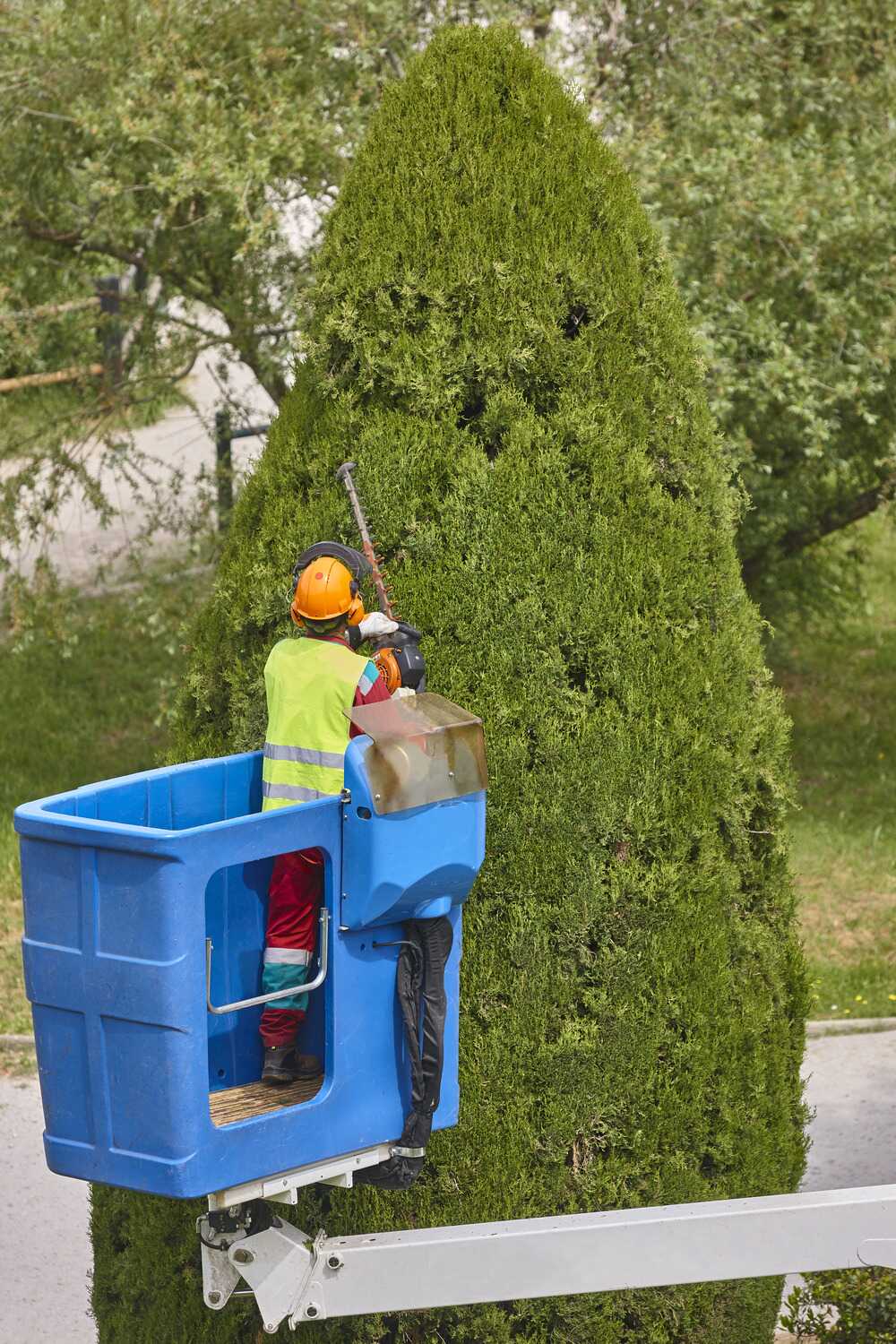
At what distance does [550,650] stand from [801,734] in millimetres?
11183

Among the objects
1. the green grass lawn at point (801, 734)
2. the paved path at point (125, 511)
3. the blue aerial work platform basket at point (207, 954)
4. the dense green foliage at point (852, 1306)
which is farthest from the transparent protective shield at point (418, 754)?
the paved path at point (125, 511)

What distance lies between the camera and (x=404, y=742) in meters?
3.19

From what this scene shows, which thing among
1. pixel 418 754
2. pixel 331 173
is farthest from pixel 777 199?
pixel 418 754

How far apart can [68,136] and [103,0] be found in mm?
855

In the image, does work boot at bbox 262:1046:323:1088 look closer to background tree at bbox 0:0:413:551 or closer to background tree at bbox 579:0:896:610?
background tree at bbox 579:0:896:610

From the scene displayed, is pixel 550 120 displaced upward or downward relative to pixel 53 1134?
upward

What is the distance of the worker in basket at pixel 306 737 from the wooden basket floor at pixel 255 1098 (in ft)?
0.10

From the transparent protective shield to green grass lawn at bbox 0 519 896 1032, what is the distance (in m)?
4.72

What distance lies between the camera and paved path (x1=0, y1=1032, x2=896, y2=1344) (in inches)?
248

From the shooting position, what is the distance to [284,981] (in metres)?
3.42

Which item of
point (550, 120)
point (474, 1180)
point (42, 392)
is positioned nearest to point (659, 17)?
point (42, 392)

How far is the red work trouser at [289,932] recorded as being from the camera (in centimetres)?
342

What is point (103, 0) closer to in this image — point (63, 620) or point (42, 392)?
point (42, 392)

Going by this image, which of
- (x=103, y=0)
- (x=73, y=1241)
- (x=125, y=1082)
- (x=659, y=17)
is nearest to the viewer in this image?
(x=125, y=1082)
